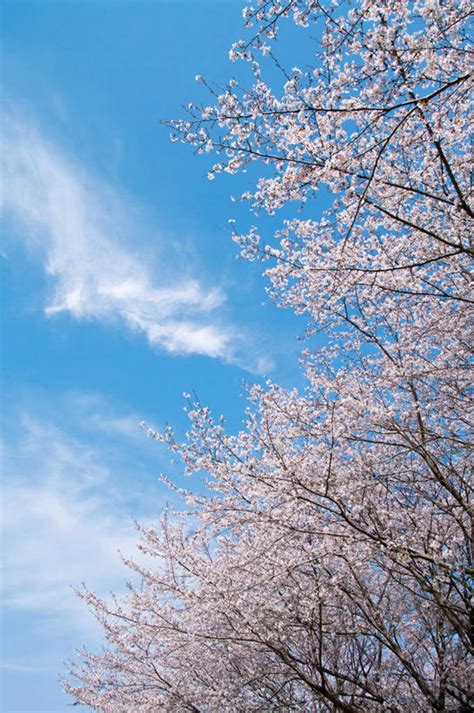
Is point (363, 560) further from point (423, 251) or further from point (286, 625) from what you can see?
point (423, 251)

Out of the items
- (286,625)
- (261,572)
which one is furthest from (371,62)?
(286,625)

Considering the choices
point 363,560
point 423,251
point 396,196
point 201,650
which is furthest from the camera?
point 201,650

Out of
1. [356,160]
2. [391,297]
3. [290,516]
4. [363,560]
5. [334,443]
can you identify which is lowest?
[363,560]

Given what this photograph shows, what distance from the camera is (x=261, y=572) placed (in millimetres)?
7062

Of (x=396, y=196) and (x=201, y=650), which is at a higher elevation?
(x=396, y=196)

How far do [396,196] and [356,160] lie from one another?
40.1 inches

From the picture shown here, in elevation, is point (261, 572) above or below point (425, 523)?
below

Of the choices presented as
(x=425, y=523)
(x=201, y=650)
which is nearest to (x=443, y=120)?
(x=425, y=523)

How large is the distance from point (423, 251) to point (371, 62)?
2531 mm

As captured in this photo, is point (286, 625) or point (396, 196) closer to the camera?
point (396, 196)

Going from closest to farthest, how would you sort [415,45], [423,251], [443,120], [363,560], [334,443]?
[415,45]
[443,120]
[423,251]
[363,560]
[334,443]


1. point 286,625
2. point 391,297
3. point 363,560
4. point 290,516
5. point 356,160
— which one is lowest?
point 286,625

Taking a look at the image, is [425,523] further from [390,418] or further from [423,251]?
[423,251]

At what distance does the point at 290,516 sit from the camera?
6344mm
